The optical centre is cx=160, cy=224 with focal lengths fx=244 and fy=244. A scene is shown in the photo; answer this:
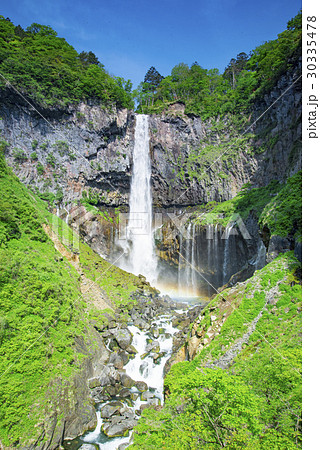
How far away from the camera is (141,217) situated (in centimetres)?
3553

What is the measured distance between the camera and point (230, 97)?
1549 inches

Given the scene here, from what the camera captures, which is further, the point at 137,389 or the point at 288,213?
the point at 288,213

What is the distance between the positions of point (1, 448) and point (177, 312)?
1581 centimetres

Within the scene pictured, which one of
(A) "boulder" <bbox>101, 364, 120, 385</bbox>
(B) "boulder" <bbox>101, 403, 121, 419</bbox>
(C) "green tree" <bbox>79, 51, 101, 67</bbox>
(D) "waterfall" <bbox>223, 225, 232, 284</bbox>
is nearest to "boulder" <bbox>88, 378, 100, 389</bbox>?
(A) "boulder" <bbox>101, 364, 120, 385</bbox>

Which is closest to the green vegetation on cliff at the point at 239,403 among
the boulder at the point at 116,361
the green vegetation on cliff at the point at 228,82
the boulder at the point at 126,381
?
the boulder at the point at 126,381

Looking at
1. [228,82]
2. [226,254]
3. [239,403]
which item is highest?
[228,82]

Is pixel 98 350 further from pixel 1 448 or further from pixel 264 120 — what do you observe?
pixel 264 120

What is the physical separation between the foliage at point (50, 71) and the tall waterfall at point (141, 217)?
588 cm

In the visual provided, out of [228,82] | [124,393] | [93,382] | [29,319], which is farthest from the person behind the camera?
[228,82]

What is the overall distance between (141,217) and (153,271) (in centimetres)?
802

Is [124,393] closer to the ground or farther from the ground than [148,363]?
closer to the ground

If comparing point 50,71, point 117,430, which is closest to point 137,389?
point 117,430

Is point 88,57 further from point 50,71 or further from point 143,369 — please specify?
point 143,369

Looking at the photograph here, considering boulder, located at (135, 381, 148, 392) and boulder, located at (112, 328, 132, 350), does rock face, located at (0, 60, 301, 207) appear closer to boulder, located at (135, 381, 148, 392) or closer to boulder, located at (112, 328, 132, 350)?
boulder, located at (112, 328, 132, 350)
